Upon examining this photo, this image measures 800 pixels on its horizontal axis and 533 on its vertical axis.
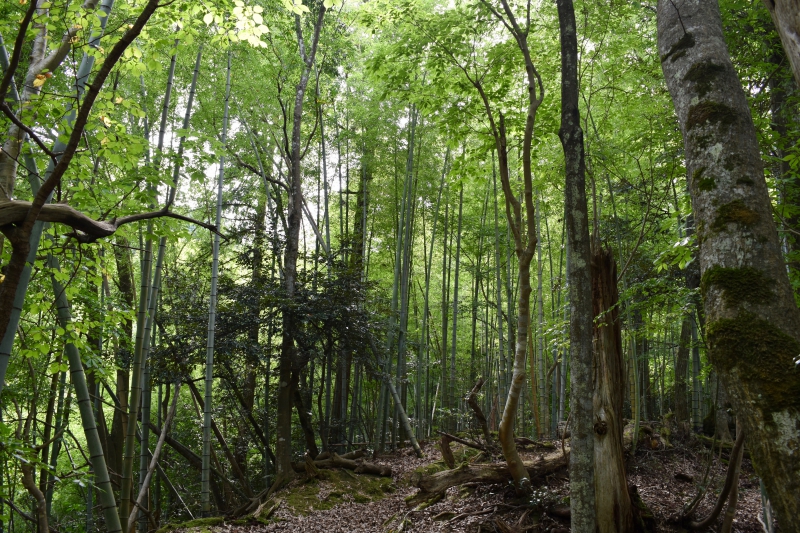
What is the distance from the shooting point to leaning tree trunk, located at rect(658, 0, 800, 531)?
1254 mm

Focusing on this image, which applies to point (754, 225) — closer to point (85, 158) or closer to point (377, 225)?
point (85, 158)

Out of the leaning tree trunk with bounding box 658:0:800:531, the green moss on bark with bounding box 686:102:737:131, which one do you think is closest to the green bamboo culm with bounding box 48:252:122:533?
the leaning tree trunk with bounding box 658:0:800:531

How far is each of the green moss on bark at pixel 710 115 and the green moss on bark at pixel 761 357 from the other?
0.61 meters

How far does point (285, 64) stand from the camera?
25.7ft

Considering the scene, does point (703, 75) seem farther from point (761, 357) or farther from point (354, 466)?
point (354, 466)

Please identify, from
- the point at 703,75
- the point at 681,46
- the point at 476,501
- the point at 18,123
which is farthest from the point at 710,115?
the point at 476,501

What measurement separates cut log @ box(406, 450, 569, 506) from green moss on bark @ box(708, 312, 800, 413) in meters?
3.49

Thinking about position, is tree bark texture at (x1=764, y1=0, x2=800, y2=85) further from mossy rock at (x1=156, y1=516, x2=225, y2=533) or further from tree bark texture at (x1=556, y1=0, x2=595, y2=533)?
mossy rock at (x1=156, y1=516, x2=225, y2=533)

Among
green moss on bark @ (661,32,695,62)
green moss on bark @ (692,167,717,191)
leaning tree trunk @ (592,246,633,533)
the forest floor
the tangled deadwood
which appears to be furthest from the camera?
the tangled deadwood

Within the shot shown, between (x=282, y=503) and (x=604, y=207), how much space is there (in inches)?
221

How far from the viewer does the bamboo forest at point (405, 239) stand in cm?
156

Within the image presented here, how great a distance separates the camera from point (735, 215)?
4.80 ft

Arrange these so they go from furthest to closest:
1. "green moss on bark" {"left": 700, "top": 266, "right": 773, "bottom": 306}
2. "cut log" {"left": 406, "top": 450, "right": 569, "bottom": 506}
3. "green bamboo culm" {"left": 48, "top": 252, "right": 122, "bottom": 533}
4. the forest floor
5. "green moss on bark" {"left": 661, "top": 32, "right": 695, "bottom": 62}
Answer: "cut log" {"left": 406, "top": 450, "right": 569, "bottom": 506}, the forest floor, "green bamboo culm" {"left": 48, "top": 252, "right": 122, "bottom": 533}, "green moss on bark" {"left": 661, "top": 32, "right": 695, "bottom": 62}, "green moss on bark" {"left": 700, "top": 266, "right": 773, "bottom": 306}

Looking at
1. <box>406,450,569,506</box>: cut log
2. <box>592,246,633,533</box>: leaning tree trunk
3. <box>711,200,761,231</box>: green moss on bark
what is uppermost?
<box>711,200,761,231</box>: green moss on bark
